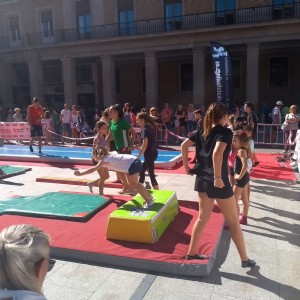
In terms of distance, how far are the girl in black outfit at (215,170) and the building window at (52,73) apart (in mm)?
28421

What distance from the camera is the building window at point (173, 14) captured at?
24250mm

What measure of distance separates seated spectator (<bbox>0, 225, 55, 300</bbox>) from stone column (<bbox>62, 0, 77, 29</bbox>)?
88.3 ft

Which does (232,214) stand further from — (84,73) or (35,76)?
(84,73)

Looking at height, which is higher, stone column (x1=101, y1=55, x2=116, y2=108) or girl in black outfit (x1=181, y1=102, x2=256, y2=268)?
stone column (x1=101, y1=55, x2=116, y2=108)

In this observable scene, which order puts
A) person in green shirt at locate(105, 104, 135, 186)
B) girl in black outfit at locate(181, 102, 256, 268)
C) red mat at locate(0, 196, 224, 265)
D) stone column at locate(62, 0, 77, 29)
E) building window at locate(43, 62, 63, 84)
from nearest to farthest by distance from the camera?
girl in black outfit at locate(181, 102, 256, 268)
red mat at locate(0, 196, 224, 265)
person in green shirt at locate(105, 104, 135, 186)
stone column at locate(62, 0, 77, 29)
building window at locate(43, 62, 63, 84)

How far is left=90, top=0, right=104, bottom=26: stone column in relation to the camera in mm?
25375

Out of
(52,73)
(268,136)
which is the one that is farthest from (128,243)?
(52,73)

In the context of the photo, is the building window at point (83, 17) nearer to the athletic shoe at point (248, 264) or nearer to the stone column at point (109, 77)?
the stone column at point (109, 77)

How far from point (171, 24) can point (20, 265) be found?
24637 mm

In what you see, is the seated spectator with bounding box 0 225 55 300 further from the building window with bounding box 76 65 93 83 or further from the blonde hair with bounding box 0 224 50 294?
the building window with bounding box 76 65 93 83

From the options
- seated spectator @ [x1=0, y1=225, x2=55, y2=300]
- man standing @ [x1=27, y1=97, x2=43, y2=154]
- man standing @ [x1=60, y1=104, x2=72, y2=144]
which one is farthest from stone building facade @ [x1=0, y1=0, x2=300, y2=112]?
seated spectator @ [x1=0, y1=225, x2=55, y2=300]

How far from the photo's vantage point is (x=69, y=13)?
86.5ft

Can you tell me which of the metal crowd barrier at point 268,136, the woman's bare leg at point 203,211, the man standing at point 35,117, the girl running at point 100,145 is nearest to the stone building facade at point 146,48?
the metal crowd barrier at point 268,136

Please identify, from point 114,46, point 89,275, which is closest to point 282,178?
point 89,275
